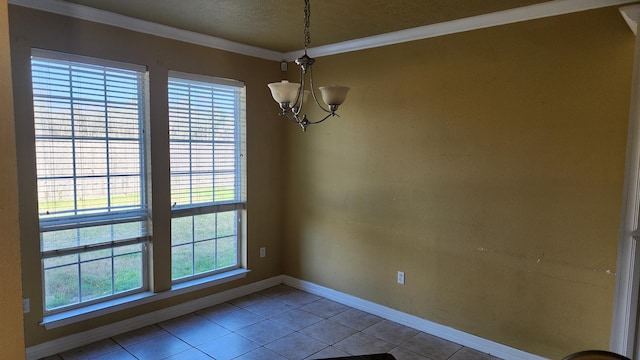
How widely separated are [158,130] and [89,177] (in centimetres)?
66

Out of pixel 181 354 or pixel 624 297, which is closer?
pixel 624 297

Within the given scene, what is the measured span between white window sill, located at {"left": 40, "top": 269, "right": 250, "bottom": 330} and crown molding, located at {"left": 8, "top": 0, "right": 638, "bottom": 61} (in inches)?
87.5

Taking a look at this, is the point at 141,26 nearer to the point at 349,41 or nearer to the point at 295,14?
the point at 295,14

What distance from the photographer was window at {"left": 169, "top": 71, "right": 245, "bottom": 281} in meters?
3.67

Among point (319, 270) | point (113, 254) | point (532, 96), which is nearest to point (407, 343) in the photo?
point (319, 270)

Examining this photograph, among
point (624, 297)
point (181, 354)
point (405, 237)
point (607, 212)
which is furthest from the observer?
point (405, 237)

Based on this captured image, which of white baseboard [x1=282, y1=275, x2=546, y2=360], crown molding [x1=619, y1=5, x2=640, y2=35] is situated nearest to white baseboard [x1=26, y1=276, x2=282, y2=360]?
white baseboard [x1=282, y1=275, x2=546, y2=360]

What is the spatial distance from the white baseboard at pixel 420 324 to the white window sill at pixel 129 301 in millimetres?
804

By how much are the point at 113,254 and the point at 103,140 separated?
944 millimetres

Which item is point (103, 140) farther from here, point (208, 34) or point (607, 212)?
point (607, 212)

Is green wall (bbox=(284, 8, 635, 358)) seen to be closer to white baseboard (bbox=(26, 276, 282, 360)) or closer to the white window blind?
the white window blind

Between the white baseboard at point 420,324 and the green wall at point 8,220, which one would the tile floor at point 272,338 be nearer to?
the white baseboard at point 420,324

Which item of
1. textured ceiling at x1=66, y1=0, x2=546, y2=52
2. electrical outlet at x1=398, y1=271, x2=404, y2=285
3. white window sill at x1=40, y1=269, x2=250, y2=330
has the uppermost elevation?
textured ceiling at x1=66, y1=0, x2=546, y2=52

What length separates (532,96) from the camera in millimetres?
2828
